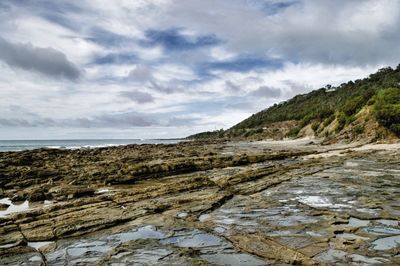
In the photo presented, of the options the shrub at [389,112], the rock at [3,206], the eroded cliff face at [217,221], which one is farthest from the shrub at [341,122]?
the rock at [3,206]

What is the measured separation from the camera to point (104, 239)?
34.2ft

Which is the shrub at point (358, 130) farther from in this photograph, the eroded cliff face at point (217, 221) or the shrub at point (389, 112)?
the eroded cliff face at point (217, 221)

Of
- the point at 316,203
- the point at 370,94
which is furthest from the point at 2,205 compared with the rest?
the point at 370,94

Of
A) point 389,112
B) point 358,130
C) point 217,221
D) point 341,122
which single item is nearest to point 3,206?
point 217,221

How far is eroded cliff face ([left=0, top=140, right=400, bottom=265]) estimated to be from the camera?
28.8 ft

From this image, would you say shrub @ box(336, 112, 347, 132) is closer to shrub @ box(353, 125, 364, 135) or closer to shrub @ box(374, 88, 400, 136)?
shrub @ box(353, 125, 364, 135)

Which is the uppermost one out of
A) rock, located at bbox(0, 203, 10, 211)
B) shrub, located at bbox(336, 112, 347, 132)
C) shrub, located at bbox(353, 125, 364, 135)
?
shrub, located at bbox(336, 112, 347, 132)

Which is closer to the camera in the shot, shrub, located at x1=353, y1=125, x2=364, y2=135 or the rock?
the rock

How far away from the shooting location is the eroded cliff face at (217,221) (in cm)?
877

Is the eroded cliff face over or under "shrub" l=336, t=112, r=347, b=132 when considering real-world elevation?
under

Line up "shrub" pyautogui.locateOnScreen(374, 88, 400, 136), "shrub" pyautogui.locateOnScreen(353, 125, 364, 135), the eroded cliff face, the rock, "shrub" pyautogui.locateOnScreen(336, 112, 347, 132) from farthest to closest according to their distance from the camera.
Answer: "shrub" pyautogui.locateOnScreen(336, 112, 347, 132) < "shrub" pyautogui.locateOnScreen(353, 125, 364, 135) < "shrub" pyautogui.locateOnScreen(374, 88, 400, 136) < the rock < the eroded cliff face

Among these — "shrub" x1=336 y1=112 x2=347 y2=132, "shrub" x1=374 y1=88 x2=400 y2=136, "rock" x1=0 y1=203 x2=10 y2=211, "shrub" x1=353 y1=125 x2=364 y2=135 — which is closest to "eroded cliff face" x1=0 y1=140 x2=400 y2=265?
"rock" x1=0 y1=203 x2=10 y2=211

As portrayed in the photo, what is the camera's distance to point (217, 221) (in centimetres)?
1174

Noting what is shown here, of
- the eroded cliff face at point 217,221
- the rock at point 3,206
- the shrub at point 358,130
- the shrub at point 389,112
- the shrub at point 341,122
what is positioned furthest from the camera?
the shrub at point 341,122
